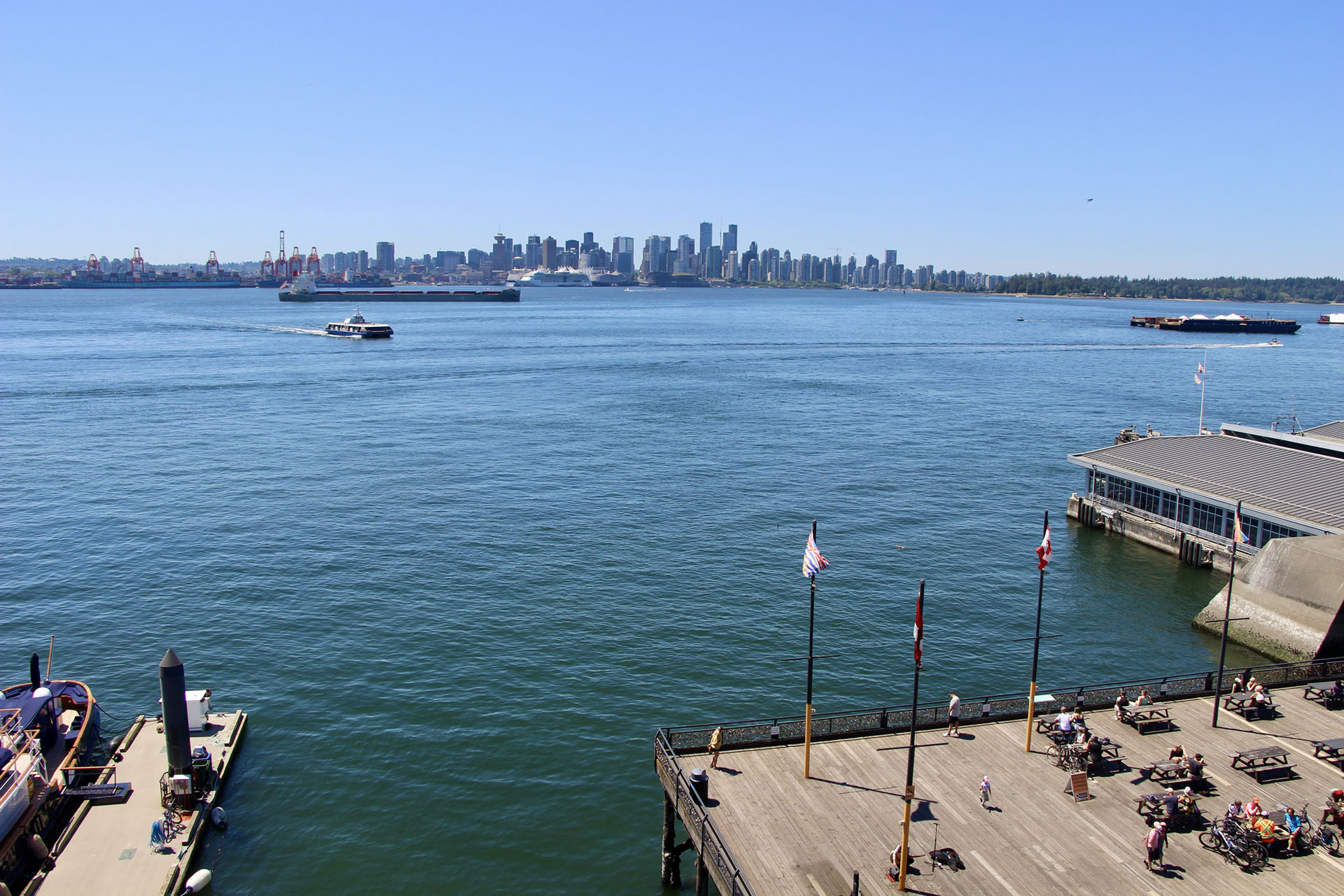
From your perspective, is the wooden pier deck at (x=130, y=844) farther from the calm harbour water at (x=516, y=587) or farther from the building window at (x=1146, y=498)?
the building window at (x=1146, y=498)

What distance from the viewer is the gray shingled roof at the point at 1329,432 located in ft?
183

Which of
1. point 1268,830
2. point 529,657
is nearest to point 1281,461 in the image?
point 1268,830

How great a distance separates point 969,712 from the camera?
2675 centimetres

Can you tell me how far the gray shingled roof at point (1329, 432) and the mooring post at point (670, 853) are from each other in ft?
163

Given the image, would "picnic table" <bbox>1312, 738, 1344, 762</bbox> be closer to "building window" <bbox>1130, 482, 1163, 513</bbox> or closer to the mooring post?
the mooring post

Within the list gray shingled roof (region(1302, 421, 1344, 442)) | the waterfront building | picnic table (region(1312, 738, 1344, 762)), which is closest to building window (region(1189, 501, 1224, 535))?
the waterfront building

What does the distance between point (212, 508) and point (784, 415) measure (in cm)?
5405

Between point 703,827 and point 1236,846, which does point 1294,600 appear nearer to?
point 1236,846

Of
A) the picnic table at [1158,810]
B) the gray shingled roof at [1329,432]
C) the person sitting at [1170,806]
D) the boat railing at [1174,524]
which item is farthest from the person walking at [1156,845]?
the gray shingled roof at [1329,432]

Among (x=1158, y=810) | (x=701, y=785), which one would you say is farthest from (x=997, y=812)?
(x=701, y=785)

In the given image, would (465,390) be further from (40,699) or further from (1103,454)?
(40,699)

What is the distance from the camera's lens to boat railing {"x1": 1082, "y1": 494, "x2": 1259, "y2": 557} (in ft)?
150

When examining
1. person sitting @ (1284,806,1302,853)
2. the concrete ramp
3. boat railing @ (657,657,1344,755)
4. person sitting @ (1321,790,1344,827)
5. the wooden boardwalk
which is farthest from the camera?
the concrete ramp

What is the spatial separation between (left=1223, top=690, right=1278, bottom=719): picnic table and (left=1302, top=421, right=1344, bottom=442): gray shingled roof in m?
34.4
